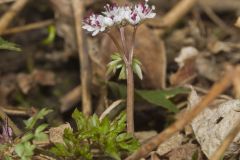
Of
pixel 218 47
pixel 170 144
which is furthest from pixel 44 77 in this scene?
pixel 170 144

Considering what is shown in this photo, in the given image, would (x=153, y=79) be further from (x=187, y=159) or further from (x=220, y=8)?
(x=220, y=8)

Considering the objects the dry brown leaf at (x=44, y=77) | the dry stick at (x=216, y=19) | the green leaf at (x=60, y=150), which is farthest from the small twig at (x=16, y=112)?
the dry stick at (x=216, y=19)

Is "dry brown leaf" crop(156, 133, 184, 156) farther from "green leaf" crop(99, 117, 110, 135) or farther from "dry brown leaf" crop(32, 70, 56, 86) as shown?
"dry brown leaf" crop(32, 70, 56, 86)

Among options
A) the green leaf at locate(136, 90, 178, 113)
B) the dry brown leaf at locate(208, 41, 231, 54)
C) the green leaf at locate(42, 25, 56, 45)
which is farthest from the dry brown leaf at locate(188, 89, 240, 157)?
the green leaf at locate(42, 25, 56, 45)

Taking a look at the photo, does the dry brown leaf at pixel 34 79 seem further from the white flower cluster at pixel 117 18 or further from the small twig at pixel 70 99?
the white flower cluster at pixel 117 18

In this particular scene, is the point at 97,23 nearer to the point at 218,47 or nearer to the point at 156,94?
the point at 156,94
